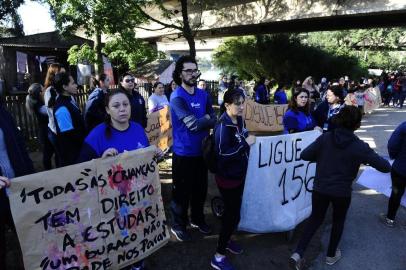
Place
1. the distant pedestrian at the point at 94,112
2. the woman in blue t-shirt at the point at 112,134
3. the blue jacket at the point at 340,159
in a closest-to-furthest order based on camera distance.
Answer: the woman in blue t-shirt at the point at 112,134 → the blue jacket at the point at 340,159 → the distant pedestrian at the point at 94,112

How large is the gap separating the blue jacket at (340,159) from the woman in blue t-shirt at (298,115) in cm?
137

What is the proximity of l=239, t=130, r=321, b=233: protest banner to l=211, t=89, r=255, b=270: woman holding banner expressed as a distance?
0.27 metres

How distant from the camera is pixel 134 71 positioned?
19.7 metres

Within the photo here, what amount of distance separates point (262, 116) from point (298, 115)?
5.93 metres

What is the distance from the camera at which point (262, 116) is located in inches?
425

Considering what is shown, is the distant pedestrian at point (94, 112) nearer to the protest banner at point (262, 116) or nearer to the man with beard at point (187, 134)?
the man with beard at point (187, 134)

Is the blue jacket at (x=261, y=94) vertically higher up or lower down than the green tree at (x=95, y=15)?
lower down

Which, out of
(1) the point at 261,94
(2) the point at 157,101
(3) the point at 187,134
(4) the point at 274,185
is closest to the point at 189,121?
(3) the point at 187,134

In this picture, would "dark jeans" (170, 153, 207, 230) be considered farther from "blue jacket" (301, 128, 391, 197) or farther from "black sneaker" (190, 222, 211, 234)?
"blue jacket" (301, 128, 391, 197)

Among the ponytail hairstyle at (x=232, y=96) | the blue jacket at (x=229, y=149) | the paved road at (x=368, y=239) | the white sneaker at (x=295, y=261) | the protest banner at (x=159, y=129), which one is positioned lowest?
the paved road at (x=368, y=239)

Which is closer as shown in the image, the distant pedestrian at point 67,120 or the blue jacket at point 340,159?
the blue jacket at point 340,159

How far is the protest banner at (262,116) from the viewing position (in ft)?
34.8

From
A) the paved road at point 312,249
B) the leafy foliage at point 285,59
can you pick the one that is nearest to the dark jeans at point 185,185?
the paved road at point 312,249

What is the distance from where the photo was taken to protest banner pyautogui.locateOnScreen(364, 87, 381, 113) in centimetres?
1569
